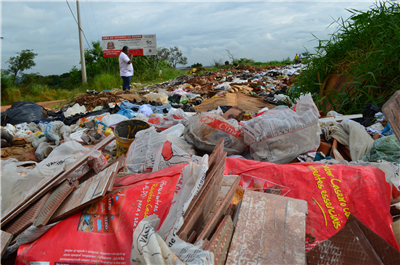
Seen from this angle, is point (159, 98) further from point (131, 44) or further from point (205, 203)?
point (131, 44)

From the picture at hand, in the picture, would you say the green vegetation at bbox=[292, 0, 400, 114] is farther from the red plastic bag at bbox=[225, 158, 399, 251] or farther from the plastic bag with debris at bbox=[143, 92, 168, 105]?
the plastic bag with debris at bbox=[143, 92, 168, 105]

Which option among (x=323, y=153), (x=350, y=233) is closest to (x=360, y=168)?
(x=350, y=233)

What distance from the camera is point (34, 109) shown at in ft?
19.2

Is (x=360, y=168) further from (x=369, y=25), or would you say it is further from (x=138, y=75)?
(x=138, y=75)

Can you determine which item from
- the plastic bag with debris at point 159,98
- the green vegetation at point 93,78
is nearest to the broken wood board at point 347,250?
the plastic bag with debris at point 159,98

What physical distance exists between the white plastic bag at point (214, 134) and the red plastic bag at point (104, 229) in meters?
0.90

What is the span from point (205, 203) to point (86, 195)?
2.22 feet

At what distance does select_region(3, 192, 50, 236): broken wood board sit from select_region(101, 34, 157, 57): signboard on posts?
50.8 ft

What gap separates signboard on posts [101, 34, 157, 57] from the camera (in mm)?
15469

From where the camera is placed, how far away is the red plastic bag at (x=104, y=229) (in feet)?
4.00

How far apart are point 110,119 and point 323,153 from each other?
288 cm

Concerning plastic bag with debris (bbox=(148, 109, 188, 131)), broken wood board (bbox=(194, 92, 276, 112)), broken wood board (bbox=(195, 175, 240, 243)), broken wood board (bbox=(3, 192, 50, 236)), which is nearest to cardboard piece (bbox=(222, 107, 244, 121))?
plastic bag with debris (bbox=(148, 109, 188, 131))

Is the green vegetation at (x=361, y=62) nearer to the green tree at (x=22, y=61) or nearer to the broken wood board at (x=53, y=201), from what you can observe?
the broken wood board at (x=53, y=201)

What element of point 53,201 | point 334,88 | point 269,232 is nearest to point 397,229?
point 269,232
